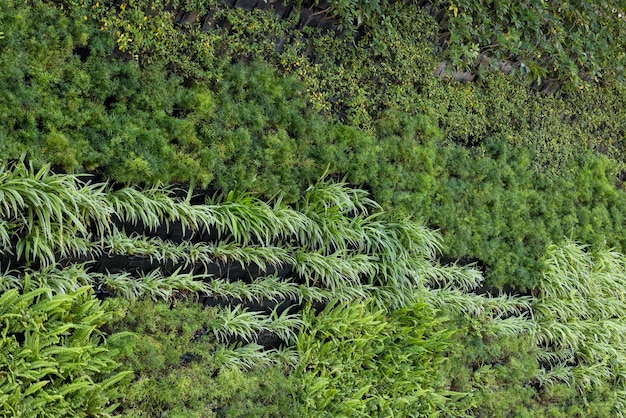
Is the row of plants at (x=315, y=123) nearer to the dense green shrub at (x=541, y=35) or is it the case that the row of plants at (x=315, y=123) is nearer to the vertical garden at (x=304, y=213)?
the vertical garden at (x=304, y=213)

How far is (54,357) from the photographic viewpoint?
3242mm

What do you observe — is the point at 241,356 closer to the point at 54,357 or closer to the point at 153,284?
the point at 153,284

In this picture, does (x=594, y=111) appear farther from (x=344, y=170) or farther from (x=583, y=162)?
(x=344, y=170)

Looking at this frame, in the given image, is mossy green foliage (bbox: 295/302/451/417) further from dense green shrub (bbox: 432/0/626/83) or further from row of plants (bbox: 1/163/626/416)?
dense green shrub (bbox: 432/0/626/83)

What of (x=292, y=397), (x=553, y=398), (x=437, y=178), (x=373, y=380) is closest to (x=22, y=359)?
(x=292, y=397)

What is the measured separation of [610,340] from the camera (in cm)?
653

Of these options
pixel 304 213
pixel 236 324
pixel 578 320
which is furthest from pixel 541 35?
pixel 236 324

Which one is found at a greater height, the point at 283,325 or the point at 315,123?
the point at 315,123

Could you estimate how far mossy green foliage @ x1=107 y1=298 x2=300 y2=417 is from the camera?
3580 millimetres

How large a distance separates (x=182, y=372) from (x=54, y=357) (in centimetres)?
78

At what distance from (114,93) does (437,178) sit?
281 centimetres

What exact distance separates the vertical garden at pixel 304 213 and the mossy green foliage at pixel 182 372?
0.04 ft

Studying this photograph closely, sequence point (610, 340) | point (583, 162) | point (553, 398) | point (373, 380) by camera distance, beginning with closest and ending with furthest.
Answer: point (373, 380) → point (553, 398) → point (610, 340) → point (583, 162)

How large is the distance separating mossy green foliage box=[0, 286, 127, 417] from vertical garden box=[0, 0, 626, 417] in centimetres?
1
